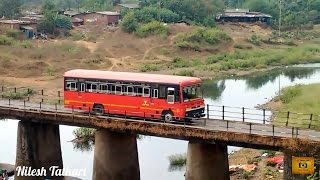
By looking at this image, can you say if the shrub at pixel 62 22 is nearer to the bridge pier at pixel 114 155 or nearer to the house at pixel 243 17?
the house at pixel 243 17

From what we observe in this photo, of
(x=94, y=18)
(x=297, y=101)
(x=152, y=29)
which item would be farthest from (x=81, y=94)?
(x=94, y=18)

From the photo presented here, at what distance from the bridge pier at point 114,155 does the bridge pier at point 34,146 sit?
4.01 metres

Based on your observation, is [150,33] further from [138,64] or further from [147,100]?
[147,100]

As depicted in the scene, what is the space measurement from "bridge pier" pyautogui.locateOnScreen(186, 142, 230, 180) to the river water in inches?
382

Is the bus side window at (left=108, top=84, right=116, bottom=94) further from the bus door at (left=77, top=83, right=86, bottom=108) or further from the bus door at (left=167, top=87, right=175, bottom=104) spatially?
the bus door at (left=167, top=87, right=175, bottom=104)

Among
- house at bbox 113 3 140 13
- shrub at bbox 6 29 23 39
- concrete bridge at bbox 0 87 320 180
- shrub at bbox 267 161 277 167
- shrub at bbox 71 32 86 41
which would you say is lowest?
shrub at bbox 267 161 277 167

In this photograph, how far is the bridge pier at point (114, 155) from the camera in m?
32.1

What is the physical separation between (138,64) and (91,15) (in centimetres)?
3589

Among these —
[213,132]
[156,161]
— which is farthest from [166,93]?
[156,161]

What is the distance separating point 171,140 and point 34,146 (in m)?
17.5

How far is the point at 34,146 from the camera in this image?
3469 cm

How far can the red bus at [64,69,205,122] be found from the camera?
30719 millimetres

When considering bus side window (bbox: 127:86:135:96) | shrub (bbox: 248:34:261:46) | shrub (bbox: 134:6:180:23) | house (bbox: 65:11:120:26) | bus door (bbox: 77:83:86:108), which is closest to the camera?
bus side window (bbox: 127:86:135:96)

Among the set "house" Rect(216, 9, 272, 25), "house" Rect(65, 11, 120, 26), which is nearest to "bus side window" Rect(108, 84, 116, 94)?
"house" Rect(65, 11, 120, 26)
